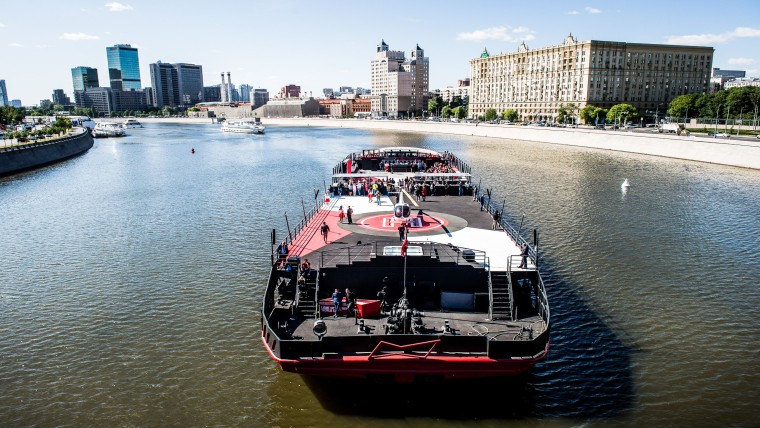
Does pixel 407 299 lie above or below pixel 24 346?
above

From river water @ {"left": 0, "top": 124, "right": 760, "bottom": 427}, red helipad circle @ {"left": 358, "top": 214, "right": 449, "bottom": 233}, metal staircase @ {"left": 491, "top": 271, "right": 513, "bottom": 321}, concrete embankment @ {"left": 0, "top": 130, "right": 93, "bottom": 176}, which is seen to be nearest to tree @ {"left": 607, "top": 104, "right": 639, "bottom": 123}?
river water @ {"left": 0, "top": 124, "right": 760, "bottom": 427}

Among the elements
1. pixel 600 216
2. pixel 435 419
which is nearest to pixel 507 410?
pixel 435 419

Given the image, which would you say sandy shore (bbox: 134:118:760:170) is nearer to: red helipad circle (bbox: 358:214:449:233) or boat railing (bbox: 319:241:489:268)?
red helipad circle (bbox: 358:214:449:233)

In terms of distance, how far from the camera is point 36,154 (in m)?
86.4

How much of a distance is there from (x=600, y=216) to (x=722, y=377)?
2723 cm

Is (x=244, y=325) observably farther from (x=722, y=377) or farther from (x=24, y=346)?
(x=722, y=377)

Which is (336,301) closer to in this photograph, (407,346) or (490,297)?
(407,346)

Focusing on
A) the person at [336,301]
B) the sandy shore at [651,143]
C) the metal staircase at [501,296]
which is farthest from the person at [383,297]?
the sandy shore at [651,143]

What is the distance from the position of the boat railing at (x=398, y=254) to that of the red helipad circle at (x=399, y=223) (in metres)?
4.12

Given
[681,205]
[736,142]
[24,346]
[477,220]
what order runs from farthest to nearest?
[736,142] < [681,205] < [477,220] < [24,346]

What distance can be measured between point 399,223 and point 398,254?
683 cm

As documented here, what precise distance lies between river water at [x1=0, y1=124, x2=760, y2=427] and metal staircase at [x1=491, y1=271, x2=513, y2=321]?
2.42 m

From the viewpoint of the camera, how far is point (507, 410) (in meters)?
17.1

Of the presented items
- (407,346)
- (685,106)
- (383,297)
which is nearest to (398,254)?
(383,297)
